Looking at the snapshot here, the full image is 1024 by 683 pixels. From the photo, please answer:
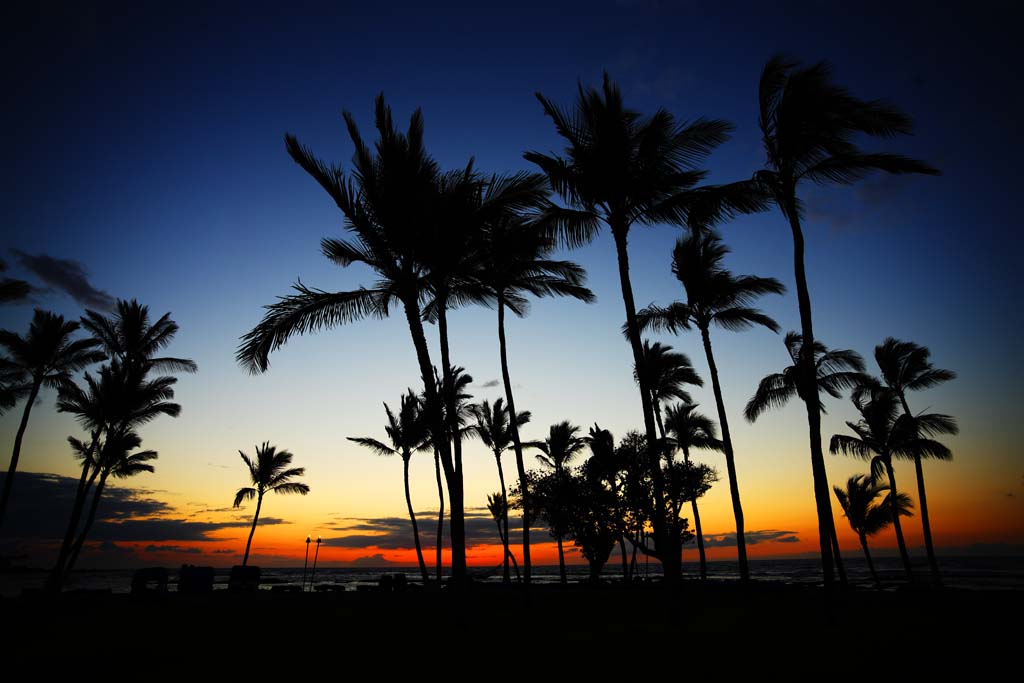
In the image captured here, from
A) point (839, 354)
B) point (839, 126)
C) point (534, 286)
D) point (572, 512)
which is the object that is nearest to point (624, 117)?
point (839, 126)

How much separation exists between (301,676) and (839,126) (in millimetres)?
15079

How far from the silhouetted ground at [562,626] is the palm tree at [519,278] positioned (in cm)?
422

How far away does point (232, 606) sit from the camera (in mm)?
18625

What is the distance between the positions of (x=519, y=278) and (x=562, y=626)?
11464 mm

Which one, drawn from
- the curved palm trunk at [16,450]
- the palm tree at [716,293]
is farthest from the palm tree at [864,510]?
the curved palm trunk at [16,450]

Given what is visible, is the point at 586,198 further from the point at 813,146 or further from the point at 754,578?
the point at 754,578

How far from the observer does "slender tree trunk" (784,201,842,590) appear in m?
11.2

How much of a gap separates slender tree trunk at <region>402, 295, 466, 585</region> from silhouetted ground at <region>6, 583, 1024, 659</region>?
4.38 ft

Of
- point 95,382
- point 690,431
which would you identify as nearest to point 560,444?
point 690,431

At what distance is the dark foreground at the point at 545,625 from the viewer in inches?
393

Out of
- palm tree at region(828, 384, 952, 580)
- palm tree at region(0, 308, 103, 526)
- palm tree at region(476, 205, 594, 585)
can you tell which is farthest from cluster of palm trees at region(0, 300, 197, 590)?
palm tree at region(828, 384, 952, 580)

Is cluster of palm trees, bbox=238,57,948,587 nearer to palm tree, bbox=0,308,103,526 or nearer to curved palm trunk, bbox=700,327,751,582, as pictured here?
curved palm trunk, bbox=700,327,751,582

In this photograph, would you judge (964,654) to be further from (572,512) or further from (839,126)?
(572,512)

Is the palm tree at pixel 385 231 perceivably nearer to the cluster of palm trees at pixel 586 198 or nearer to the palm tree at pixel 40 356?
the cluster of palm trees at pixel 586 198
